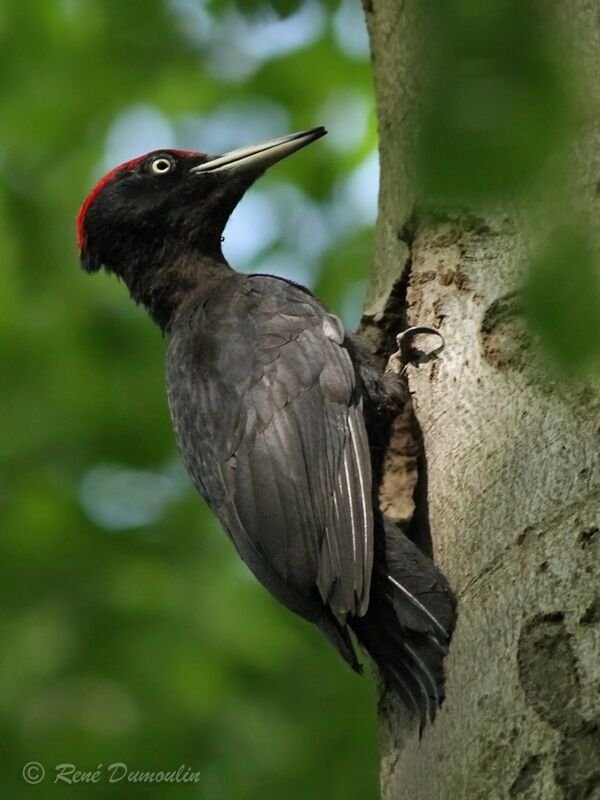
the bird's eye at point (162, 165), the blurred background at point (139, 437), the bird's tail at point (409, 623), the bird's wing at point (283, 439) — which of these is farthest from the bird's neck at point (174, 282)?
the bird's tail at point (409, 623)

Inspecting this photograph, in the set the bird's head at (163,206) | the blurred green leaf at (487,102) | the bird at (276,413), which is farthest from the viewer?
the bird's head at (163,206)

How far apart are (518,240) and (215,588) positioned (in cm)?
296

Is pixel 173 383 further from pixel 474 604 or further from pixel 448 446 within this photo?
pixel 474 604

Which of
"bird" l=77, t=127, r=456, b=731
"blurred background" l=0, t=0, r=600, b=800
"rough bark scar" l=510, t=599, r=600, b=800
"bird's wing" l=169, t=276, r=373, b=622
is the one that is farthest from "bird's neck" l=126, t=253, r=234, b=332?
"rough bark scar" l=510, t=599, r=600, b=800

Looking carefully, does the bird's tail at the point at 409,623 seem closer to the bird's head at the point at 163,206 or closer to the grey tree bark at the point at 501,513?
the grey tree bark at the point at 501,513

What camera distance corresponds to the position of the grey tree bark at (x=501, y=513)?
255cm

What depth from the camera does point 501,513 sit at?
3.08 meters

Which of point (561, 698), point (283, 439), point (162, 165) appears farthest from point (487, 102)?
point (162, 165)

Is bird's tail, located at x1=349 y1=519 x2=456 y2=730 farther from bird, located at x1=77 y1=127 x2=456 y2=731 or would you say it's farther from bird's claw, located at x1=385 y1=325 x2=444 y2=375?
bird's claw, located at x1=385 y1=325 x2=444 y2=375

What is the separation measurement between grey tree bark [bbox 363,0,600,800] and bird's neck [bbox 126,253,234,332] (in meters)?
1.31

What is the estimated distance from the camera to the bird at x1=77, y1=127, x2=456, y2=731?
3629 millimetres

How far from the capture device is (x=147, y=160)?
17.9 ft

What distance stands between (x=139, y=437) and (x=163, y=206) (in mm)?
1587

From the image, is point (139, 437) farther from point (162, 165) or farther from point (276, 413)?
point (276, 413)
